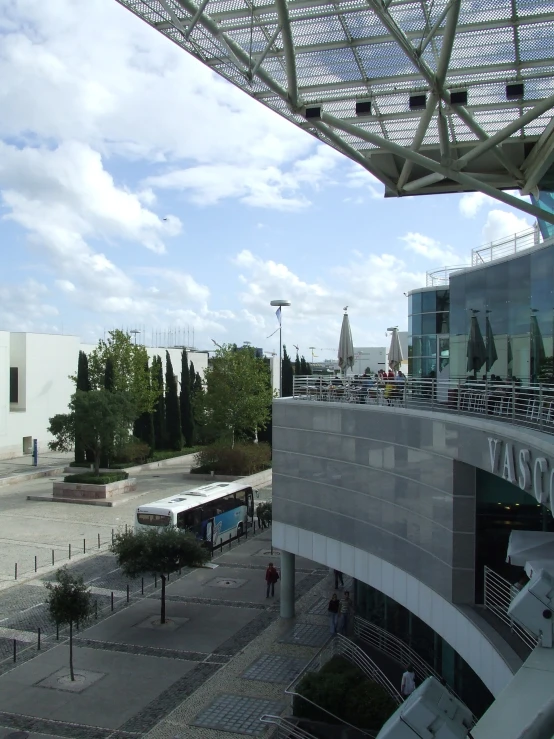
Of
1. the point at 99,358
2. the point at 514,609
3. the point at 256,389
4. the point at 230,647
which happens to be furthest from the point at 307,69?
the point at 99,358

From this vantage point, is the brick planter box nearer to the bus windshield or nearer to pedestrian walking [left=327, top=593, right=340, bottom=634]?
the bus windshield

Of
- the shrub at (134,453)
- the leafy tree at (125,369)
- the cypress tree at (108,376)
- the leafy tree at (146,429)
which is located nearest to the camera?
the shrub at (134,453)

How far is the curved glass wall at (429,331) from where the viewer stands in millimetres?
30453

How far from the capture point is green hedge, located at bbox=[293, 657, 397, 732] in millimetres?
13836

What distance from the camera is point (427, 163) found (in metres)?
14.9

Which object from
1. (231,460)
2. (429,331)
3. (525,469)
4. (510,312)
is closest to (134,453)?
(231,460)

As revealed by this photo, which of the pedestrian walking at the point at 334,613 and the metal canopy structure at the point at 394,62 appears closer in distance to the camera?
the metal canopy structure at the point at 394,62

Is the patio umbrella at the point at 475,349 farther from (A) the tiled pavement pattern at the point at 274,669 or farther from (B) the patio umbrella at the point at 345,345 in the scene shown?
(A) the tiled pavement pattern at the point at 274,669

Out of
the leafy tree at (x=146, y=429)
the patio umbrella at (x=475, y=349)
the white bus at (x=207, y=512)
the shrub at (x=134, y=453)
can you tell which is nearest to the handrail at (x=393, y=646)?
the patio umbrella at (x=475, y=349)

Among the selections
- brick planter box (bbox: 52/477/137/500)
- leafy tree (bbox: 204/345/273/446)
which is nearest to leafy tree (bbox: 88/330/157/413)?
leafy tree (bbox: 204/345/273/446)

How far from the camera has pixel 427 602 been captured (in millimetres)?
14734

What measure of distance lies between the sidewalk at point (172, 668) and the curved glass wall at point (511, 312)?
30.7ft

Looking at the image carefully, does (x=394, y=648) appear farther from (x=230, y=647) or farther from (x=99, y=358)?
(x=99, y=358)

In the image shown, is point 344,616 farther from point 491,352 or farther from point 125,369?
point 125,369
